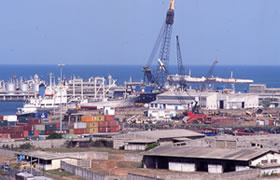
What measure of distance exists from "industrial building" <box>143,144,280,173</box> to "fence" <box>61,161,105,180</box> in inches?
133

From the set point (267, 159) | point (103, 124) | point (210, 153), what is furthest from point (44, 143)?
point (267, 159)

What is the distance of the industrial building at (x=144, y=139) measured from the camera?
116 ft

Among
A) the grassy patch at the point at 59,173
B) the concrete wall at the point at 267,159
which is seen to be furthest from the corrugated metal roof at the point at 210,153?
the grassy patch at the point at 59,173

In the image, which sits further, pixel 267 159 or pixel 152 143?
pixel 152 143

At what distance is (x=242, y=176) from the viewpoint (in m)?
23.6

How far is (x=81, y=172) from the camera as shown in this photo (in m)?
25.8

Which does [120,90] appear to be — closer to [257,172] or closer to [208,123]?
[208,123]

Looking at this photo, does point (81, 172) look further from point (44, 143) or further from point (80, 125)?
point (80, 125)

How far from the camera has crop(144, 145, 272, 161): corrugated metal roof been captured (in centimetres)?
2591

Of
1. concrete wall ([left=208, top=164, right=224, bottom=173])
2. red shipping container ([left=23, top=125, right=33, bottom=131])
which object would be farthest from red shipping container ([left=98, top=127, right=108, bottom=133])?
concrete wall ([left=208, top=164, right=224, bottom=173])

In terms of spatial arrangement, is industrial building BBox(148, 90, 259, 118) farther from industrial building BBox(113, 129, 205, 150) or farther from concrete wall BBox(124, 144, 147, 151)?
concrete wall BBox(124, 144, 147, 151)

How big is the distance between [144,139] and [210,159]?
33.4 feet

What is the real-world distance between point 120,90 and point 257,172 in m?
74.9

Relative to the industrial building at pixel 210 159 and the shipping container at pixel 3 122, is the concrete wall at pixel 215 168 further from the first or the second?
the shipping container at pixel 3 122
